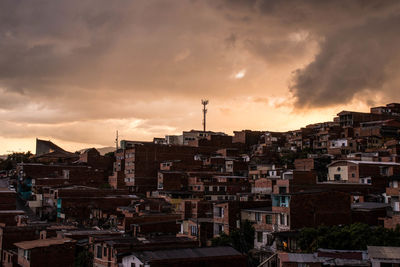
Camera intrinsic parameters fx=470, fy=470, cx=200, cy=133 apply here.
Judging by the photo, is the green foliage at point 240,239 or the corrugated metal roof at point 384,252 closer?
the corrugated metal roof at point 384,252

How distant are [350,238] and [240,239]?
33.8 feet

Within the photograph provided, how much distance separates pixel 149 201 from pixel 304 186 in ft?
56.8

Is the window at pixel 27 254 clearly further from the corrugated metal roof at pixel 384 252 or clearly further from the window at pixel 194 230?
the corrugated metal roof at pixel 384 252

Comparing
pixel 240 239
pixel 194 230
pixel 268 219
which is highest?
pixel 268 219

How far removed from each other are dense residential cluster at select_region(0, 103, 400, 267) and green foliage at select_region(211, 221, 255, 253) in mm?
90

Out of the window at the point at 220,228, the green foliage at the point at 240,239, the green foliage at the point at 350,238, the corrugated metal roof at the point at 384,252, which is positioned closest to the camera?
the corrugated metal roof at the point at 384,252

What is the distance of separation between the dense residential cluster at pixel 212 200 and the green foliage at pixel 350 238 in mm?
476

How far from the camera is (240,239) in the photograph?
3722 centimetres

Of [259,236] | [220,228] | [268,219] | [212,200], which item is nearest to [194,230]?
[220,228]

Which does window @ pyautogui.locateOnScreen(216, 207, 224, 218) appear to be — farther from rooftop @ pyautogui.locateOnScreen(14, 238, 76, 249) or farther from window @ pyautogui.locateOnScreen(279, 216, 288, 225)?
rooftop @ pyautogui.locateOnScreen(14, 238, 76, 249)

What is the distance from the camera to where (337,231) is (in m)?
29.9

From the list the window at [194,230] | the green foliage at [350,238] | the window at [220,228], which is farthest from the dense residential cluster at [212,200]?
the green foliage at [350,238]

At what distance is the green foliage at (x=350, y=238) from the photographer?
2848 cm

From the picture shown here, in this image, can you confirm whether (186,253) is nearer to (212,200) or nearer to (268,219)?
(268,219)
